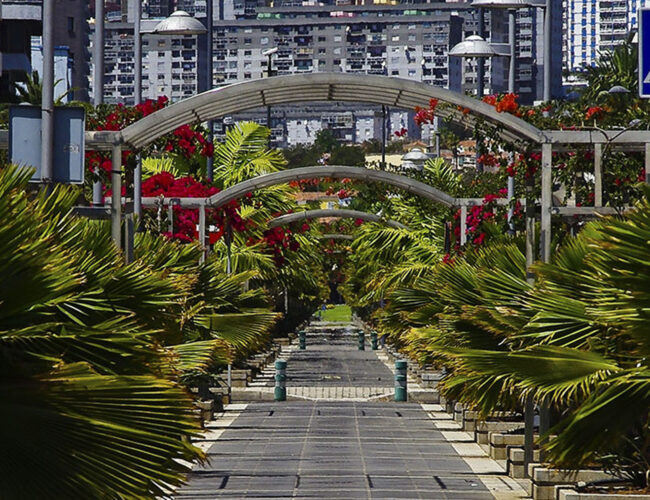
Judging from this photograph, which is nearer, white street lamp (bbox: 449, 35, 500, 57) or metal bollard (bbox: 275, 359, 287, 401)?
white street lamp (bbox: 449, 35, 500, 57)

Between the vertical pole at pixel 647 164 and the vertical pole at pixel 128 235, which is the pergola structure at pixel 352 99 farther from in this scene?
the vertical pole at pixel 128 235

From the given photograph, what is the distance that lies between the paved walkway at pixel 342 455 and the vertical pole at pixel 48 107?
360 cm

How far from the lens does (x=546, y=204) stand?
1880cm

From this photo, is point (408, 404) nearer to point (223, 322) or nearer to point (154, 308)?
point (223, 322)

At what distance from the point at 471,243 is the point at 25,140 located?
1544 centimetres

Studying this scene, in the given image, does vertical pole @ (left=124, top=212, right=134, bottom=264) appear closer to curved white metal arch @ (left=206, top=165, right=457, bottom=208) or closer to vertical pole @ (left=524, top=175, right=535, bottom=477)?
vertical pole @ (left=524, top=175, right=535, bottom=477)

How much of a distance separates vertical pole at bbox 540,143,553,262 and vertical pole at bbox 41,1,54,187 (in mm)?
5566

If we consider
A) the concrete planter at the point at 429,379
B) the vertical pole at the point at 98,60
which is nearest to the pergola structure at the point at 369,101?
the vertical pole at the point at 98,60

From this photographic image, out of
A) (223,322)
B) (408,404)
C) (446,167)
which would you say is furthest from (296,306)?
(223,322)

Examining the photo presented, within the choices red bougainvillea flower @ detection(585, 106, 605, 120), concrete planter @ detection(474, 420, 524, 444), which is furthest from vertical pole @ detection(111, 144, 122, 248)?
concrete planter @ detection(474, 420, 524, 444)

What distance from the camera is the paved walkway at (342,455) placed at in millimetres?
18719

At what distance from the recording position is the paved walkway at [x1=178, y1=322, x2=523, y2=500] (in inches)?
737

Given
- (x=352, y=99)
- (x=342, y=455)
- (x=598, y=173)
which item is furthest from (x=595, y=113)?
(x=342, y=455)

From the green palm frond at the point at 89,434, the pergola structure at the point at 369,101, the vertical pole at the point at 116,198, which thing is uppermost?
the pergola structure at the point at 369,101
